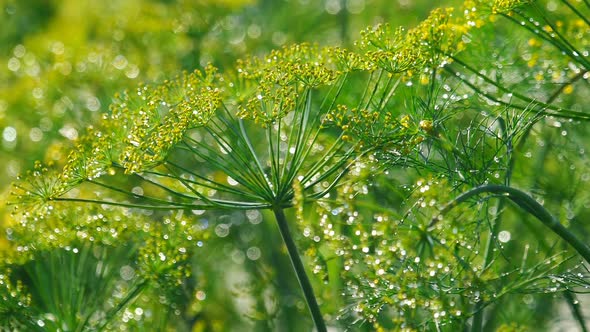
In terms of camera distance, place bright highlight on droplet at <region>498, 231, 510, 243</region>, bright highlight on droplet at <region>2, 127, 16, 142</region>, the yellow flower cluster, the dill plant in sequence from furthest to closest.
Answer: bright highlight on droplet at <region>2, 127, 16, 142</region> < bright highlight on droplet at <region>498, 231, 510, 243</region> < the yellow flower cluster < the dill plant

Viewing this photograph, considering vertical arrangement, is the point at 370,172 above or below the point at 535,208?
above

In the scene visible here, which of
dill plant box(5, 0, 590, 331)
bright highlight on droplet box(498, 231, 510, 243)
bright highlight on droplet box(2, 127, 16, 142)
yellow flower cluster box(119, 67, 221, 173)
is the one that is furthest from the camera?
bright highlight on droplet box(2, 127, 16, 142)

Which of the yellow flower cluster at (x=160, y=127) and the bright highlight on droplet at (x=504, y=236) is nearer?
the yellow flower cluster at (x=160, y=127)

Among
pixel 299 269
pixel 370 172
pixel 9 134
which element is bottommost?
pixel 299 269

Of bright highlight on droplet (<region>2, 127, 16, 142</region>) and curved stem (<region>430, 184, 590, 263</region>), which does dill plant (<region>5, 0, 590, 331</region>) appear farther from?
bright highlight on droplet (<region>2, 127, 16, 142</region>)

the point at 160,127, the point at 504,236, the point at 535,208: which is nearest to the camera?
the point at 535,208

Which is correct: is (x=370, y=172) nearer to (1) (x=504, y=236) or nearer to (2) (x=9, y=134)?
(1) (x=504, y=236)

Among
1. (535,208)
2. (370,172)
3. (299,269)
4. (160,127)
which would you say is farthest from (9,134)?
(535,208)

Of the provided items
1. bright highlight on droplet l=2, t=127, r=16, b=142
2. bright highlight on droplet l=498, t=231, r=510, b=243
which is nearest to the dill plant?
bright highlight on droplet l=498, t=231, r=510, b=243

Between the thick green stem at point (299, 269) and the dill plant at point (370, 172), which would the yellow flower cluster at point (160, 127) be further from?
the thick green stem at point (299, 269)

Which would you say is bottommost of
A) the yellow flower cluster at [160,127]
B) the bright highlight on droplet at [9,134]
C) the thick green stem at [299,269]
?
the thick green stem at [299,269]

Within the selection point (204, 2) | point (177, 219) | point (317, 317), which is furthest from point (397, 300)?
point (204, 2)

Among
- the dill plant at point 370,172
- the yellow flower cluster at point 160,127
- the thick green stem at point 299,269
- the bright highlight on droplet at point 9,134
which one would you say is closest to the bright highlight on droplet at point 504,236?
the dill plant at point 370,172
